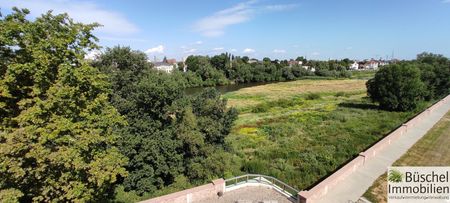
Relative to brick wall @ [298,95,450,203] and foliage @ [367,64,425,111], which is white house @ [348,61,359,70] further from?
brick wall @ [298,95,450,203]

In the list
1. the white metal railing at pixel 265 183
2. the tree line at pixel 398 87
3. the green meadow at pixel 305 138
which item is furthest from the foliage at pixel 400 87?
the white metal railing at pixel 265 183

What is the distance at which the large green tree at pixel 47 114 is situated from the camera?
6777mm

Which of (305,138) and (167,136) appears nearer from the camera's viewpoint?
(167,136)

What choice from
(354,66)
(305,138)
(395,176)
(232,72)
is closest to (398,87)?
(305,138)

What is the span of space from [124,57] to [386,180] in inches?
801

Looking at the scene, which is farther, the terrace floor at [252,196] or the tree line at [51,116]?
the terrace floor at [252,196]

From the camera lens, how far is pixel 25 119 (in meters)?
6.67

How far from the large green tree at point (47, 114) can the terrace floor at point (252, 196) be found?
468 cm

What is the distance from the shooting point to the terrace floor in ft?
34.9

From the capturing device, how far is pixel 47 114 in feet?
23.8

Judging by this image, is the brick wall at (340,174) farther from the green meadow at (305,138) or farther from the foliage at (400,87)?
the foliage at (400,87)

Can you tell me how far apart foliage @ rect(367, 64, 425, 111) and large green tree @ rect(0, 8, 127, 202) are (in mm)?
37810

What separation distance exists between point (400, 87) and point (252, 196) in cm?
A: 3355

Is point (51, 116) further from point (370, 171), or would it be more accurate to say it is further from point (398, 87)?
point (398, 87)
